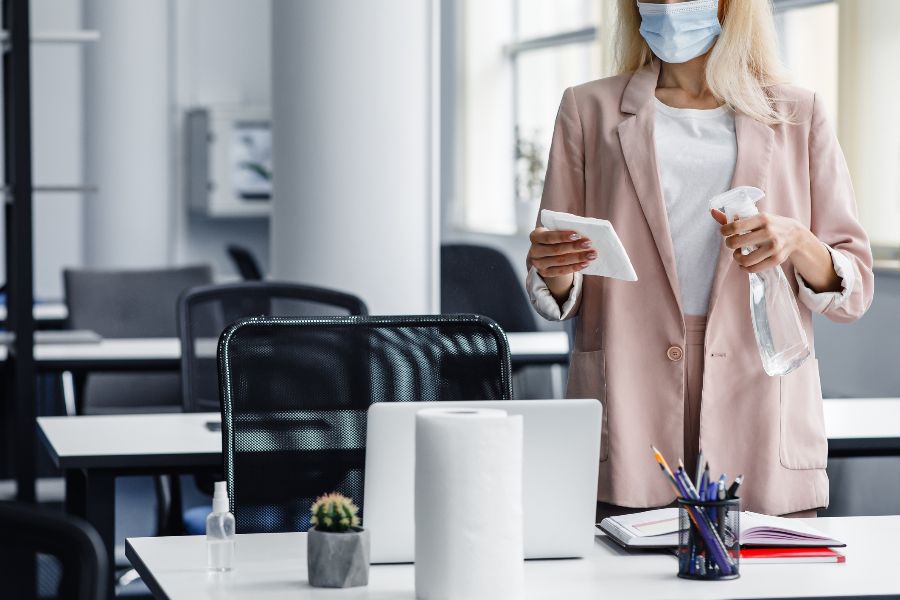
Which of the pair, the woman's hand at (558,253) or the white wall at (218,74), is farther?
the white wall at (218,74)

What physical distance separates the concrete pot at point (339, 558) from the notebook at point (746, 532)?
1.19 feet

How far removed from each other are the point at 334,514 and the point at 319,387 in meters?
0.57

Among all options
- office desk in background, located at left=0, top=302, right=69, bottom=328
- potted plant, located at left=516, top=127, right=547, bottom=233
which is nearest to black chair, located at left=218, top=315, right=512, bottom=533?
potted plant, located at left=516, top=127, right=547, bottom=233

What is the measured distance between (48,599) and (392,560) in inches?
25.1

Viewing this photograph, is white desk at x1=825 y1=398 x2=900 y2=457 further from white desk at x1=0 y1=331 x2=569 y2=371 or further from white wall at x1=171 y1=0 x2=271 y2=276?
white wall at x1=171 y1=0 x2=271 y2=276

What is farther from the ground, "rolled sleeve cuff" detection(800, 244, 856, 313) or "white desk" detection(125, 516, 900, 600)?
"rolled sleeve cuff" detection(800, 244, 856, 313)

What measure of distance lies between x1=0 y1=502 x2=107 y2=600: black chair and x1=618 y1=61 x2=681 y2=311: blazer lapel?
1.16m

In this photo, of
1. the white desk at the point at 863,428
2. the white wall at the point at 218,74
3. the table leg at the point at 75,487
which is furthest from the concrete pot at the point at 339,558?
the white wall at the point at 218,74

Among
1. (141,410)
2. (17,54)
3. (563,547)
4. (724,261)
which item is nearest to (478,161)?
(141,410)

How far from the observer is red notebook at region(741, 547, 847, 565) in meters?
1.65

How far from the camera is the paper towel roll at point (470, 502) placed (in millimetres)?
1411

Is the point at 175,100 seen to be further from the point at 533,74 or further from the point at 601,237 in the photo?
the point at 601,237

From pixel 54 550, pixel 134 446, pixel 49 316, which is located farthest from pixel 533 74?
pixel 54 550

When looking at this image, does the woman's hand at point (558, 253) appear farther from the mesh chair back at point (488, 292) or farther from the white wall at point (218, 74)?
the white wall at point (218, 74)
